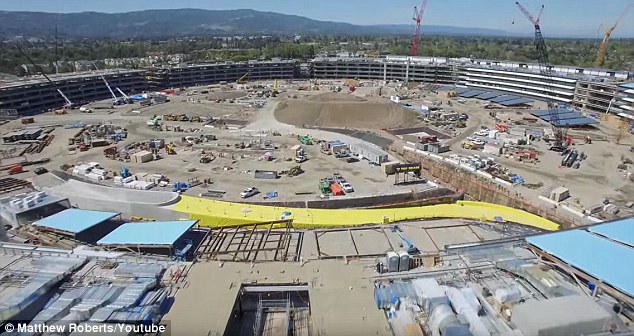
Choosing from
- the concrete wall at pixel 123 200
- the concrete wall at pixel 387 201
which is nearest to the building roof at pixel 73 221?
the concrete wall at pixel 123 200

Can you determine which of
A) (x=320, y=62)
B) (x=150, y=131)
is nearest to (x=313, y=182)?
(x=150, y=131)

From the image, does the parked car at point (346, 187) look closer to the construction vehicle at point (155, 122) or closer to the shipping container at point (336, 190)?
the shipping container at point (336, 190)

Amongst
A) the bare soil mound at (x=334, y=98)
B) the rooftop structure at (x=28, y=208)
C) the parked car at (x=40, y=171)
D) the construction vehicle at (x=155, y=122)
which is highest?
the bare soil mound at (x=334, y=98)

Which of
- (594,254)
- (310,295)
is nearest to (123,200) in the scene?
(310,295)

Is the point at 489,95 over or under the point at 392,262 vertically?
over

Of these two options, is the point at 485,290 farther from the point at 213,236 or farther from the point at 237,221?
the point at 237,221

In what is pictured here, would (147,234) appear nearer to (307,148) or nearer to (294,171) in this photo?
(294,171)
